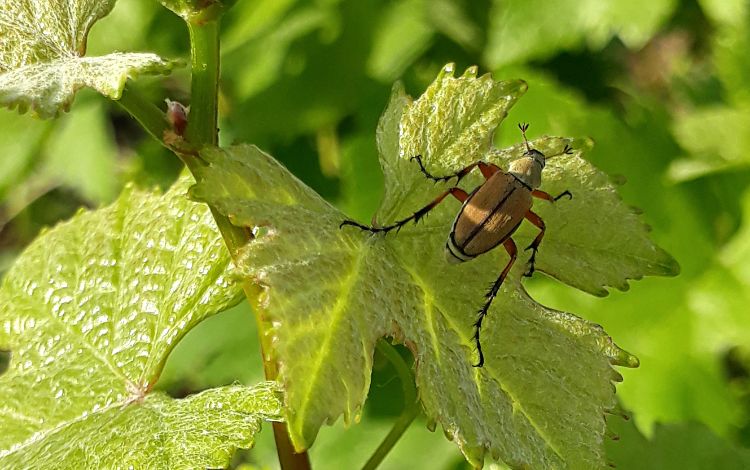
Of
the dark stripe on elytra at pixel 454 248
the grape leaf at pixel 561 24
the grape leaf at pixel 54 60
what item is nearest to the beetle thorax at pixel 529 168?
the dark stripe on elytra at pixel 454 248

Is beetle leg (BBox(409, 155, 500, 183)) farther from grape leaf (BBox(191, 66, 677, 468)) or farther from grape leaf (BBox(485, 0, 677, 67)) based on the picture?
grape leaf (BBox(485, 0, 677, 67))

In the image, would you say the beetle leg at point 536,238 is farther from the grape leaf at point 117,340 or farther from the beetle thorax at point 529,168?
the grape leaf at point 117,340

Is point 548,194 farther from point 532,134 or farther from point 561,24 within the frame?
point 561,24

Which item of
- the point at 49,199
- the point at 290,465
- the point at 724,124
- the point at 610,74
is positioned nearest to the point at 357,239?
the point at 290,465

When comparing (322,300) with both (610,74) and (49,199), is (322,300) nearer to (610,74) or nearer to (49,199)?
(610,74)

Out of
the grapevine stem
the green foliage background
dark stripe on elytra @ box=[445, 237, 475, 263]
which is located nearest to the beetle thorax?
dark stripe on elytra @ box=[445, 237, 475, 263]

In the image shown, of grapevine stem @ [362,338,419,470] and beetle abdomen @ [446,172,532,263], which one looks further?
grapevine stem @ [362,338,419,470]
